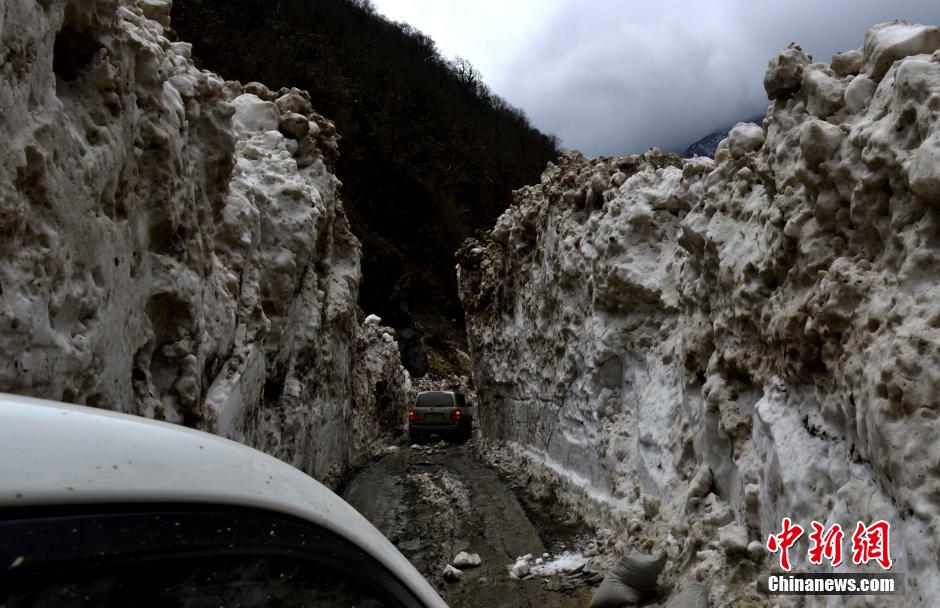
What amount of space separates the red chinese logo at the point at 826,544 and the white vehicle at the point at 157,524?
2958mm

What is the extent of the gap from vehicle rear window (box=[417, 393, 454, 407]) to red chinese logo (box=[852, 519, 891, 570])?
16.8 meters

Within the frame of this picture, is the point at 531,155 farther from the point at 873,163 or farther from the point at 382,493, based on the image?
the point at 873,163

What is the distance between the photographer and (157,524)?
106 cm

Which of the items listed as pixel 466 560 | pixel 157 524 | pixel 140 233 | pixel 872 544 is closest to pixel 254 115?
pixel 140 233

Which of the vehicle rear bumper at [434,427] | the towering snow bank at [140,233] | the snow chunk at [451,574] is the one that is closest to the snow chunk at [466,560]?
the snow chunk at [451,574]

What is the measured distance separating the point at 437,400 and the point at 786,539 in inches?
641

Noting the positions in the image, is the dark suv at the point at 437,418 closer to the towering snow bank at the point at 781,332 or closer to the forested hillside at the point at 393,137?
the towering snow bank at the point at 781,332

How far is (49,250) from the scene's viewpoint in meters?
3.21

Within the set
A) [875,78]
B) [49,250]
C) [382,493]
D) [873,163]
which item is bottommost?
[382,493]

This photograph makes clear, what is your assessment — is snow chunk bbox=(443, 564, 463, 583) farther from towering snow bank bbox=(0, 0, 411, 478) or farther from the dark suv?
the dark suv

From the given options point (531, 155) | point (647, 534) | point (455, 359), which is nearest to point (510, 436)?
point (647, 534)

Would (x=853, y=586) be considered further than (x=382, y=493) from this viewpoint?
No

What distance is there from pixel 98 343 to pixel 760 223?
193 inches

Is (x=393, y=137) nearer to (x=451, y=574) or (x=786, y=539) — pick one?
(x=451, y=574)
